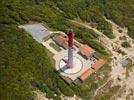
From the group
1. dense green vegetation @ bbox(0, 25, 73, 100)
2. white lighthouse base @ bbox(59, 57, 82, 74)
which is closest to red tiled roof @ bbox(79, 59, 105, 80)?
white lighthouse base @ bbox(59, 57, 82, 74)

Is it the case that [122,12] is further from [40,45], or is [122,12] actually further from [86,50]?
[40,45]

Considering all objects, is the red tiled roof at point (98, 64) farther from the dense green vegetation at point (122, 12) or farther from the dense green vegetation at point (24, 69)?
the dense green vegetation at point (122, 12)

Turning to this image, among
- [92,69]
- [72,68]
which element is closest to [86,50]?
[92,69]

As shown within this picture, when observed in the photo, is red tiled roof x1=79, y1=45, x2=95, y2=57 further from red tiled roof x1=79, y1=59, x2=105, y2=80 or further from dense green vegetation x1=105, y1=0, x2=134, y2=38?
dense green vegetation x1=105, y1=0, x2=134, y2=38

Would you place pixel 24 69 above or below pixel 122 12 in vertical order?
below

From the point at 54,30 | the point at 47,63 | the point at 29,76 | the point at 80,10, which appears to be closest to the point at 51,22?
the point at 54,30

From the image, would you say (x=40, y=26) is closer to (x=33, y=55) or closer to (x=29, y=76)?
(x=33, y=55)

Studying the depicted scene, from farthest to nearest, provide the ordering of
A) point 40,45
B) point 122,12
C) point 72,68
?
point 122,12
point 40,45
point 72,68

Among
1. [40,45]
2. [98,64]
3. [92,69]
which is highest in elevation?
[40,45]

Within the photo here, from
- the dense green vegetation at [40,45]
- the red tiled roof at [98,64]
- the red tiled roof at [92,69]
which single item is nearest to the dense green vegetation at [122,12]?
the dense green vegetation at [40,45]
